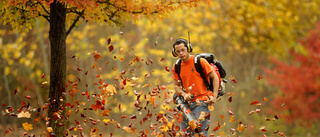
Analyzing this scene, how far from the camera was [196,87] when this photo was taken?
5020 millimetres

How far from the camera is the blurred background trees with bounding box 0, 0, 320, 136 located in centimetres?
1151

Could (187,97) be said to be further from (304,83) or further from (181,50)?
(304,83)

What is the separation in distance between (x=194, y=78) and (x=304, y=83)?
7320mm

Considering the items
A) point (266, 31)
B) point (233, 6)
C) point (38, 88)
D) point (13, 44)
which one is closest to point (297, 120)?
point (266, 31)

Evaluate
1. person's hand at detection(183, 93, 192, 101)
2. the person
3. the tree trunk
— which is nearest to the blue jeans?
the person

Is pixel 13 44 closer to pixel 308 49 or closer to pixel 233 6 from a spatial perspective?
pixel 233 6

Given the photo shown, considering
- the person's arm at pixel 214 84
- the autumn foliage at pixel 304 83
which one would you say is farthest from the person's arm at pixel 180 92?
the autumn foliage at pixel 304 83

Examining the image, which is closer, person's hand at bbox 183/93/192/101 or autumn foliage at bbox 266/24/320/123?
person's hand at bbox 183/93/192/101

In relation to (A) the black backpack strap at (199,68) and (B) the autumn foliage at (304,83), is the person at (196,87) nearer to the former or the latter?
(A) the black backpack strap at (199,68)

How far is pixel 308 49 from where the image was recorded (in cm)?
1112

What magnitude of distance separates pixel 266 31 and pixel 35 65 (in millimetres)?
9168

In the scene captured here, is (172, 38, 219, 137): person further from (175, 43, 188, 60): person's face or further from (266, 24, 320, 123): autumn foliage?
(266, 24, 320, 123): autumn foliage

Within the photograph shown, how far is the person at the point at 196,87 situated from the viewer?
496 cm

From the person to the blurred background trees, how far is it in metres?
6.16
